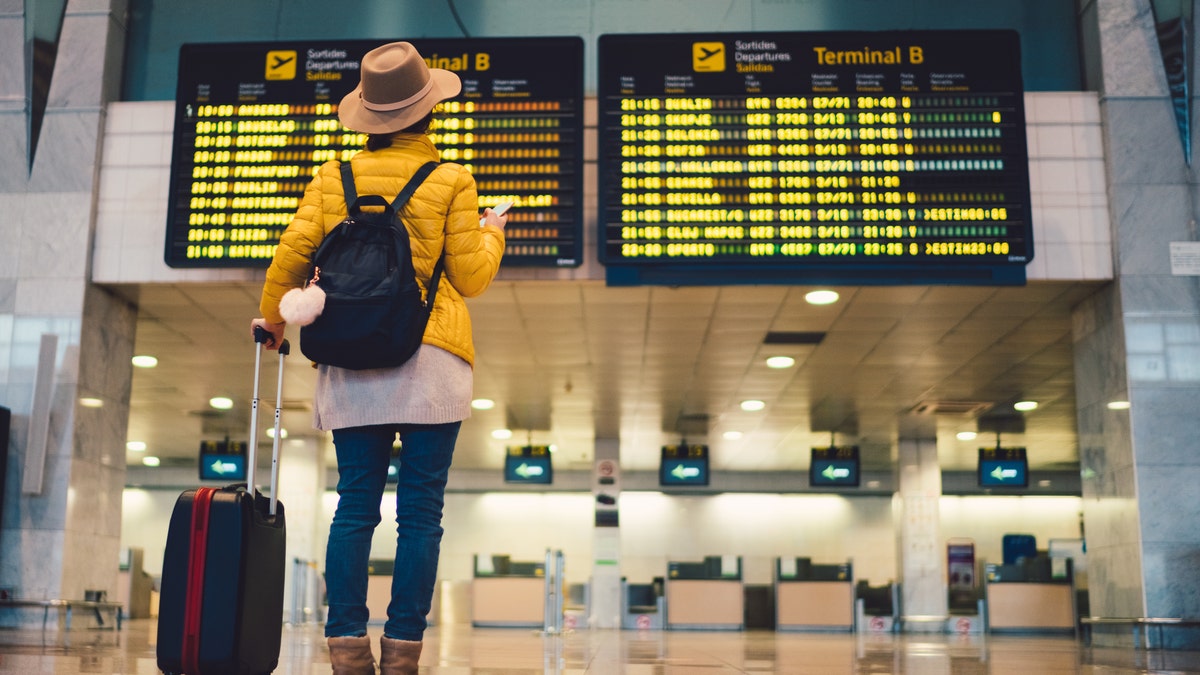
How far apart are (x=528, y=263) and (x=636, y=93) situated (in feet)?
4.53

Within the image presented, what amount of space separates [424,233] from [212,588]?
1041 millimetres

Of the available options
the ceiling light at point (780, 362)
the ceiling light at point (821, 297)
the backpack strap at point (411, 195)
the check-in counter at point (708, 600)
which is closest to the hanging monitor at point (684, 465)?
the check-in counter at point (708, 600)

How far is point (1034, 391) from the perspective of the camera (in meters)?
13.1

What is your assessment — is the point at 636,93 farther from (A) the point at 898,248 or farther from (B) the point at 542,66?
(A) the point at 898,248

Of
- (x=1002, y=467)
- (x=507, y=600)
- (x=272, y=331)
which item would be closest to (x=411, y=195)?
(x=272, y=331)

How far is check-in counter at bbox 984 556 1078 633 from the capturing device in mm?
15258

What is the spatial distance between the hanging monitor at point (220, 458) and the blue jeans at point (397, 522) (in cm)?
1409

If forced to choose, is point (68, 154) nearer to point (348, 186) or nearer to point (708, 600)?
point (348, 186)

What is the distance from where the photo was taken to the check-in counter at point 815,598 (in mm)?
16547

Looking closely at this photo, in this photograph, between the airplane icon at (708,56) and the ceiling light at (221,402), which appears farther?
the ceiling light at (221,402)

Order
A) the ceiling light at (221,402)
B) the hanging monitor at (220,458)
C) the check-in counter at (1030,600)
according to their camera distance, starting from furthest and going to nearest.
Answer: the hanging monitor at (220,458) < the check-in counter at (1030,600) < the ceiling light at (221,402)

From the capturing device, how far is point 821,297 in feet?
28.8

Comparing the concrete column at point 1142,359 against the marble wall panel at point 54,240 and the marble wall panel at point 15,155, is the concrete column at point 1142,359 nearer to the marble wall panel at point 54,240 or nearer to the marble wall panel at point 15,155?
the marble wall panel at point 54,240

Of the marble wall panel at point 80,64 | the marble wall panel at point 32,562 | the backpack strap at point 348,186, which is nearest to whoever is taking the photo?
the backpack strap at point 348,186
